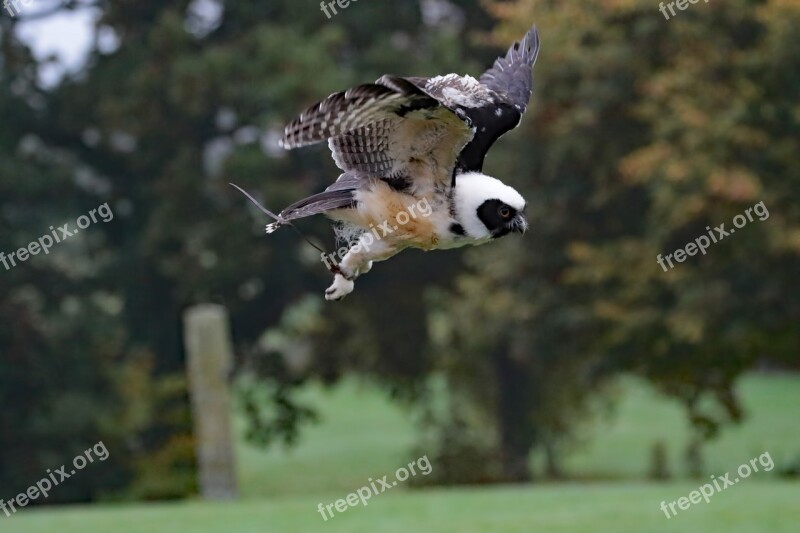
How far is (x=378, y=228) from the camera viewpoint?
13.3ft

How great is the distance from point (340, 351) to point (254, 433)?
1677mm

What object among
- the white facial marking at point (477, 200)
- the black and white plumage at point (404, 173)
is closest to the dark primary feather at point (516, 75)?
the black and white plumage at point (404, 173)

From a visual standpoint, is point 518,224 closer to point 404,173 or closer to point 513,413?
point 404,173

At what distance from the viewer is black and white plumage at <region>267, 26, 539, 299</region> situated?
3.70 meters

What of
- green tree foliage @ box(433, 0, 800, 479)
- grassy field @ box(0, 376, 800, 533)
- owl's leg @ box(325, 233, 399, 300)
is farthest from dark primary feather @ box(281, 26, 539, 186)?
green tree foliage @ box(433, 0, 800, 479)

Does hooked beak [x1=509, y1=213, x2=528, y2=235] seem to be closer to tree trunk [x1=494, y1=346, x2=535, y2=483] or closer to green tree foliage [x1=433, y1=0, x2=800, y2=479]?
green tree foliage [x1=433, y1=0, x2=800, y2=479]

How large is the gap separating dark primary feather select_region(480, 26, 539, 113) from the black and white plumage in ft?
0.80

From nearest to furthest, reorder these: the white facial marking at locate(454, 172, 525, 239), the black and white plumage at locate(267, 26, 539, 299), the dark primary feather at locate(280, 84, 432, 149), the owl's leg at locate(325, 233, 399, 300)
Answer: the dark primary feather at locate(280, 84, 432, 149)
the black and white plumage at locate(267, 26, 539, 299)
the white facial marking at locate(454, 172, 525, 239)
the owl's leg at locate(325, 233, 399, 300)

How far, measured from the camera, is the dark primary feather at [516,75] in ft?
15.1

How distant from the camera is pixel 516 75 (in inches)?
189

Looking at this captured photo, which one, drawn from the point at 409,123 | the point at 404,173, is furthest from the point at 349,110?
the point at 404,173

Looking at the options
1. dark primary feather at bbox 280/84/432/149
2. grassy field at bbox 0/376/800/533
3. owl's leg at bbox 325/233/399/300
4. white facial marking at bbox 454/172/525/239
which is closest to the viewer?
dark primary feather at bbox 280/84/432/149

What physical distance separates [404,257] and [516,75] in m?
11.9

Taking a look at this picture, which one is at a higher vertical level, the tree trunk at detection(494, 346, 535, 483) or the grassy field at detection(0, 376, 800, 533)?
the tree trunk at detection(494, 346, 535, 483)
